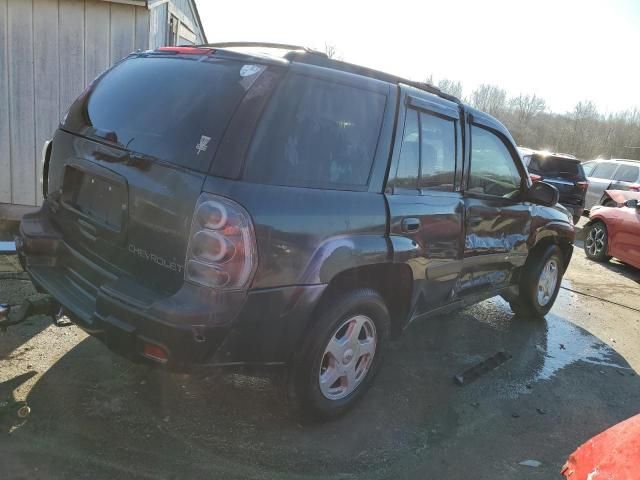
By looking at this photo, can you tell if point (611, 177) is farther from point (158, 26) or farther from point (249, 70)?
point (249, 70)

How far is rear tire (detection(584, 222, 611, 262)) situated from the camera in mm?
8742

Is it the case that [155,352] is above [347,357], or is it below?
above

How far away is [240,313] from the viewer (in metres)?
2.39

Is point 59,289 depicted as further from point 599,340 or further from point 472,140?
point 599,340

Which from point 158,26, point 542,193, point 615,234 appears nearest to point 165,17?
point 158,26

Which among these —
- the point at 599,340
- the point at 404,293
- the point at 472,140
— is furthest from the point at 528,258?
the point at 404,293

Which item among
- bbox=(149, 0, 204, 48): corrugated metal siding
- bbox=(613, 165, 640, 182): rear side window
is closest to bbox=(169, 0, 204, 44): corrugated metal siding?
bbox=(149, 0, 204, 48): corrugated metal siding

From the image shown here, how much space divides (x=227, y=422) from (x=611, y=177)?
13.1m

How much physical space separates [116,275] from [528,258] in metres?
3.90

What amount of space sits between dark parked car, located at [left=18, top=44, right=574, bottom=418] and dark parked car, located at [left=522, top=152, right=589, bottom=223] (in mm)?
8758

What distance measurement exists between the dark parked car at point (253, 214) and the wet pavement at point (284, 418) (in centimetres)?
30

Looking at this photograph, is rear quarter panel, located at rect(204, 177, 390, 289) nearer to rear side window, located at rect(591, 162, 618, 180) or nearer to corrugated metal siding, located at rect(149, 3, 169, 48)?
corrugated metal siding, located at rect(149, 3, 169, 48)

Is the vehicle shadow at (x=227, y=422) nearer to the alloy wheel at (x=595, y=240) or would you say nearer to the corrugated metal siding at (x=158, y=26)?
the corrugated metal siding at (x=158, y=26)

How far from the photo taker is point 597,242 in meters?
8.93
